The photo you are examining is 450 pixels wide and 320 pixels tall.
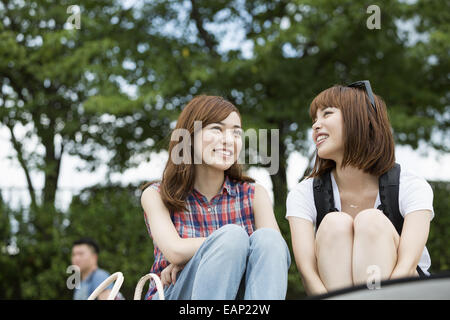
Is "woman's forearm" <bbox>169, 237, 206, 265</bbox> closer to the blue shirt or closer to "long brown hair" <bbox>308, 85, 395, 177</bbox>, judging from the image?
"long brown hair" <bbox>308, 85, 395, 177</bbox>

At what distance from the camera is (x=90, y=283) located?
4.77m

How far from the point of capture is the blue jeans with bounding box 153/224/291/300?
1.79 m

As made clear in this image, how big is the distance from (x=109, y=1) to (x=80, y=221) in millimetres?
3009

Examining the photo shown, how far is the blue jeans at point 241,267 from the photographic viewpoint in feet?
5.88

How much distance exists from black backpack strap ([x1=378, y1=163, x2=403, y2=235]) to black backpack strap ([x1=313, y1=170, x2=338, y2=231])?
8.6 inches

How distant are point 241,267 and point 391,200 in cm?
79

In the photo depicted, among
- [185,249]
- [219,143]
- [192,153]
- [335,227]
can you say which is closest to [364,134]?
[335,227]

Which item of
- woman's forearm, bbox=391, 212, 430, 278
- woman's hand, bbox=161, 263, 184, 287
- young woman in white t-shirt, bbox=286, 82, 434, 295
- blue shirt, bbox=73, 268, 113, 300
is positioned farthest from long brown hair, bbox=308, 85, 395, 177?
blue shirt, bbox=73, 268, 113, 300

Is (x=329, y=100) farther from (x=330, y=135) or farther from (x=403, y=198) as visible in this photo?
(x=403, y=198)

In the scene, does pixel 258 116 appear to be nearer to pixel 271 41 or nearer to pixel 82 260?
pixel 271 41

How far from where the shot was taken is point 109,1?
7223 millimetres

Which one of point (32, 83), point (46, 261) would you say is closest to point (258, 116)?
point (46, 261)

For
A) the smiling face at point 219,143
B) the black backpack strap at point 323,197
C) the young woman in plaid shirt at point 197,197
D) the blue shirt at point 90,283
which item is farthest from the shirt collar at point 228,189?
the blue shirt at point 90,283

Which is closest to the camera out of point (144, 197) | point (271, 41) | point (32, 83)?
point (144, 197)
